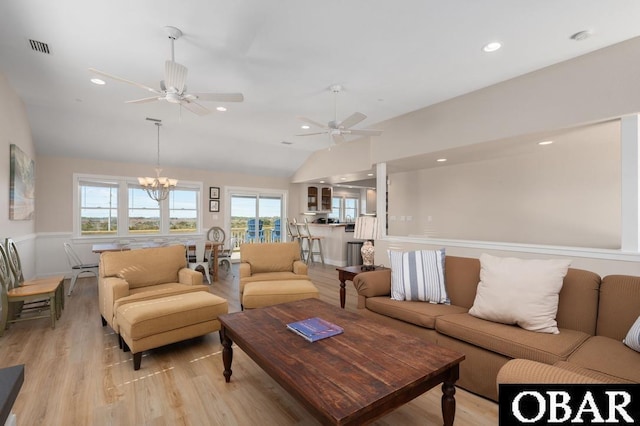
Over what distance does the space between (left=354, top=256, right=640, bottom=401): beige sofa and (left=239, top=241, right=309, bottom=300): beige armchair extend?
5.81 feet

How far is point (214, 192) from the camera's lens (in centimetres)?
755

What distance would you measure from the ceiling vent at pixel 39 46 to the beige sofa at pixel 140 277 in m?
2.09

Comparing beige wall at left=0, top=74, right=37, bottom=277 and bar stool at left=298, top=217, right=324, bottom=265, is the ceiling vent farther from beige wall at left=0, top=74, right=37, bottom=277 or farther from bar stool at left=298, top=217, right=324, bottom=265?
bar stool at left=298, top=217, right=324, bottom=265

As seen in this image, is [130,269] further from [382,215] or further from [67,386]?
[382,215]

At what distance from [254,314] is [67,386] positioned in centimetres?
143

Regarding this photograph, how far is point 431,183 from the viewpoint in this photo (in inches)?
239

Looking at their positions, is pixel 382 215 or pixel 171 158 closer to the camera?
pixel 382 215

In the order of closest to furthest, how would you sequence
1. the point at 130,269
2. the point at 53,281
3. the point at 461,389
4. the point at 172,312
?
the point at 461,389 < the point at 172,312 < the point at 130,269 < the point at 53,281

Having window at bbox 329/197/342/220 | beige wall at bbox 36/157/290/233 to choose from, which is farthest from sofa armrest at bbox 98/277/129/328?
window at bbox 329/197/342/220

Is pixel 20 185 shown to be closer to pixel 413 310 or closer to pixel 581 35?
pixel 413 310

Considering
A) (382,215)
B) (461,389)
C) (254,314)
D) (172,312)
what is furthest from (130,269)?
(382,215)

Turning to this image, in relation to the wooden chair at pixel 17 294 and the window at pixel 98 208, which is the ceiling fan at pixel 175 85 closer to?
the wooden chair at pixel 17 294

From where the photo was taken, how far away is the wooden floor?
1.84 metres

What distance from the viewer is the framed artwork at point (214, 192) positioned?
7.50 meters
